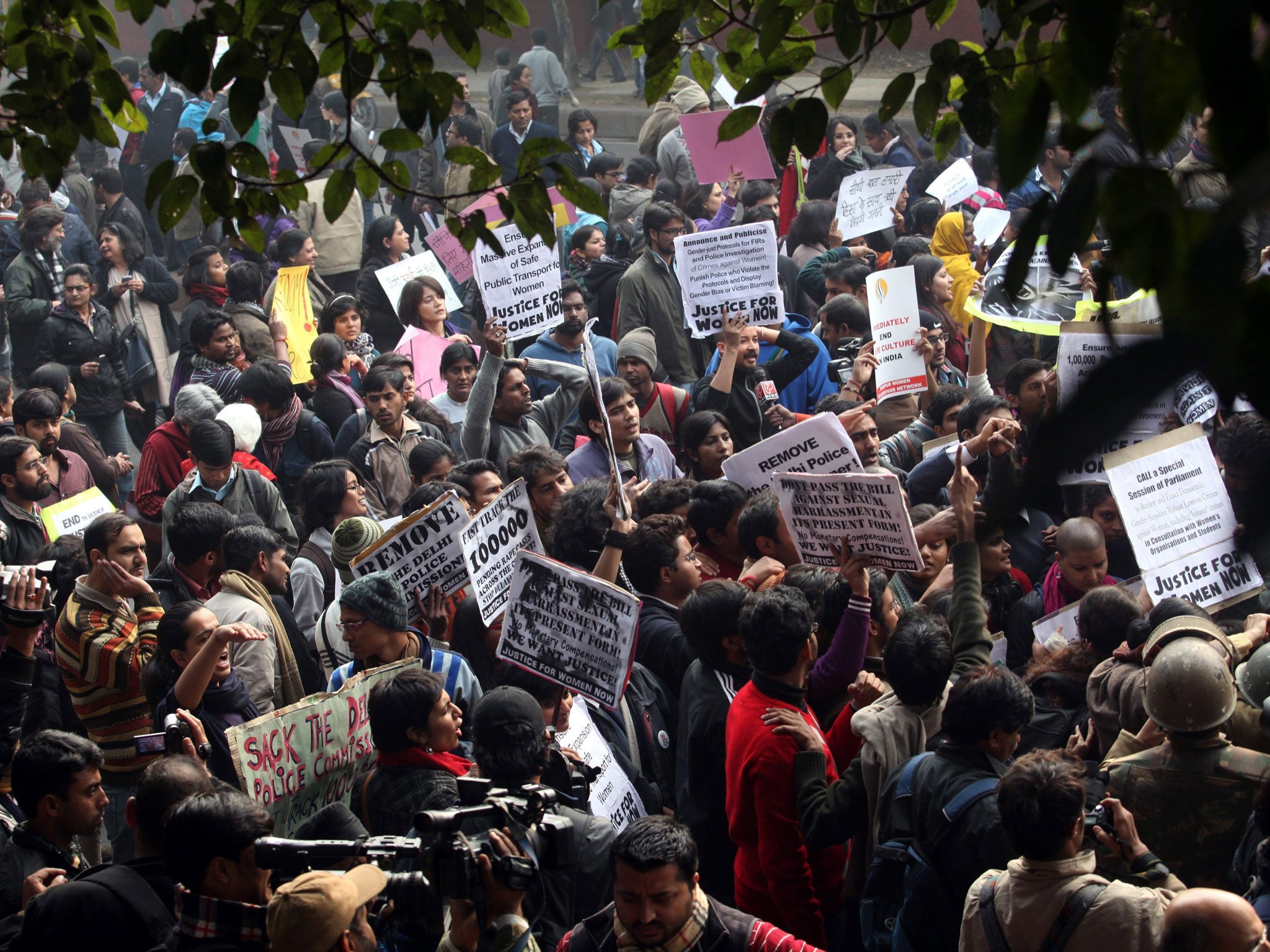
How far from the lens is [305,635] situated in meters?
5.91

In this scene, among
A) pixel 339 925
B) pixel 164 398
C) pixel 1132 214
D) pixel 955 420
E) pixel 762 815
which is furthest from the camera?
pixel 164 398

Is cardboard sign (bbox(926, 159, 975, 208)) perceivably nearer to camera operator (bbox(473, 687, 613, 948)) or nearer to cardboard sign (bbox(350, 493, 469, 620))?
→ cardboard sign (bbox(350, 493, 469, 620))

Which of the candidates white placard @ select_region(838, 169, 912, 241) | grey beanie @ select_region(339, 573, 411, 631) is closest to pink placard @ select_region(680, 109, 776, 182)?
white placard @ select_region(838, 169, 912, 241)

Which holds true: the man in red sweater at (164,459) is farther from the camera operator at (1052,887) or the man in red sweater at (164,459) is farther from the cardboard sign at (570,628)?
the camera operator at (1052,887)

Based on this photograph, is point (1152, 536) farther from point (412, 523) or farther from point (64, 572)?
point (64, 572)

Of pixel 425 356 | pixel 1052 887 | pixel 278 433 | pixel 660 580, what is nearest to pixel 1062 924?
pixel 1052 887

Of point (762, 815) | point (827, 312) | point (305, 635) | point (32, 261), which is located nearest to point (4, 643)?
point (305, 635)

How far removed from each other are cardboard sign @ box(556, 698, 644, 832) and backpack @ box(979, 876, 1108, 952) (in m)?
1.54

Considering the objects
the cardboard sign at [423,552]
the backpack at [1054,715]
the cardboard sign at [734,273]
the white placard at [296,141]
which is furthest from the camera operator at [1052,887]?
the white placard at [296,141]

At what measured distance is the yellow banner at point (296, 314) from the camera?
937cm

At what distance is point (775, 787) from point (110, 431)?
7.44m

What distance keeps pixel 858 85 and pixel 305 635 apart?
19599 mm

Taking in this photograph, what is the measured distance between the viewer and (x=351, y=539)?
18.6 feet

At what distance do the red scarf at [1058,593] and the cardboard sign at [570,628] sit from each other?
6.16ft
